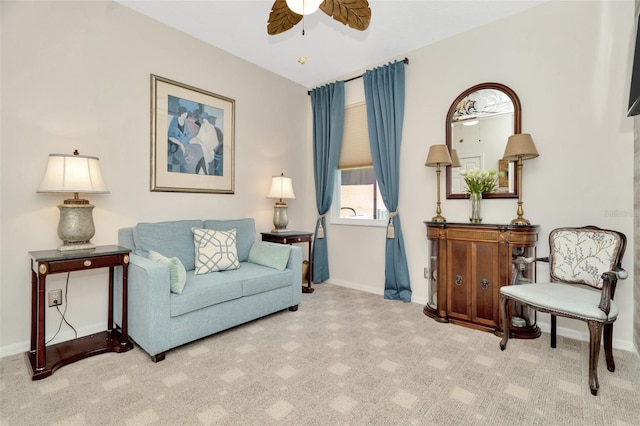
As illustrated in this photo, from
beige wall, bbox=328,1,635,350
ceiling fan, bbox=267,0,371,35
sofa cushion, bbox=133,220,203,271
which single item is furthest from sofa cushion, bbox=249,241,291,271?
ceiling fan, bbox=267,0,371,35

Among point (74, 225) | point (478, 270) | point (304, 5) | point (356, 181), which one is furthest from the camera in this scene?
point (356, 181)

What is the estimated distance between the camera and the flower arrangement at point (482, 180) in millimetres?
2854

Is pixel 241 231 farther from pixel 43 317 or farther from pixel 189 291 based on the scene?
pixel 43 317

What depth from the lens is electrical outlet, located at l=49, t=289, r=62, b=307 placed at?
2.39m

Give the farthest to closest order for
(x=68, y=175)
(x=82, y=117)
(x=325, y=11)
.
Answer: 1. (x=82, y=117)
2. (x=68, y=175)
3. (x=325, y=11)

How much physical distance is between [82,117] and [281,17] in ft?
6.05

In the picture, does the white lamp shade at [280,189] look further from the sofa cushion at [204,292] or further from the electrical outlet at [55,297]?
the electrical outlet at [55,297]

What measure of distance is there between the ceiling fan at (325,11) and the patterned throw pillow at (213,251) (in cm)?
184

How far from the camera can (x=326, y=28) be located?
3.09 meters

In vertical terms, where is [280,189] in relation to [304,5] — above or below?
below

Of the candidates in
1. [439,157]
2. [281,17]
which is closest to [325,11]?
[281,17]

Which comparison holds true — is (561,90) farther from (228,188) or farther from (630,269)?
(228,188)

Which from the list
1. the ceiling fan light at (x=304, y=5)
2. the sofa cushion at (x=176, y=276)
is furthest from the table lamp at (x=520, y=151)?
the sofa cushion at (x=176, y=276)

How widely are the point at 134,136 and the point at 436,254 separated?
3102mm
